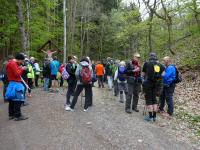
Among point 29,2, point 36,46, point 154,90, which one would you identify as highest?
point 29,2

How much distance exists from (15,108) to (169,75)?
18.2 ft

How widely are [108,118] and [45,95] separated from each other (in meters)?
5.54

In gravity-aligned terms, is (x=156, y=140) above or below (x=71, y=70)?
below

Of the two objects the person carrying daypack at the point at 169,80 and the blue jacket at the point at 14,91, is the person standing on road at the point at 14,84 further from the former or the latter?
the person carrying daypack at the point at 169,80

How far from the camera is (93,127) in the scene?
9.32 m

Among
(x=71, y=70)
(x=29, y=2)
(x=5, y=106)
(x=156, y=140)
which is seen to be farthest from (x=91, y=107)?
(x=29, y=2)

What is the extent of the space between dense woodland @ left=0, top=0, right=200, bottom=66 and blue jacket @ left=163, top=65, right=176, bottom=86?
987 centimetres

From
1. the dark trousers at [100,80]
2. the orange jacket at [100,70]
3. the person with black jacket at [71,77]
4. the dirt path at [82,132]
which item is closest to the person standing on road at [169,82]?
the dirt path at [82,132]

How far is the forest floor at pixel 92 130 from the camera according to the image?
25.7 feet

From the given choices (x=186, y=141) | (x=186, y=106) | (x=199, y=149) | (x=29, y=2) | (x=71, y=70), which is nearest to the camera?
(x=199, y=149)

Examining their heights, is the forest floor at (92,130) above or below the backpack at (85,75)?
below

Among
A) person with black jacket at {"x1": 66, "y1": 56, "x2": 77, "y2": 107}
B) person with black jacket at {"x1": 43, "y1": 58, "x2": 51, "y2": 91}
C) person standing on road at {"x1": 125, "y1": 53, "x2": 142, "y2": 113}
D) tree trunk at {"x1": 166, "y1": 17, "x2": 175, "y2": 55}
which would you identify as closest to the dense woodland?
tree trunk at {"x1": 166, "y1": 17, "x2": 175, "y2": 55}

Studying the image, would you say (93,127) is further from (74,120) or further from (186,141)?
(186,141)

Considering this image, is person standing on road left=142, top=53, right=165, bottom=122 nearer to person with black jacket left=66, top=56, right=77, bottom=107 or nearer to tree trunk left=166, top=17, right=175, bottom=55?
person with black jacket left=66, top=56, right=77, bottom=107
